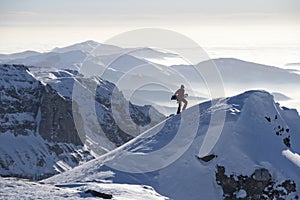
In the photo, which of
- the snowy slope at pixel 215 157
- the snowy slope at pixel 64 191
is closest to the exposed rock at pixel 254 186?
the snowy slope at pixel 215 157

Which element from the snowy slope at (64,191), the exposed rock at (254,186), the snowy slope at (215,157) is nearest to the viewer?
the snowy slope at (64,191)

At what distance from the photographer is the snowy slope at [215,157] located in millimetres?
42344

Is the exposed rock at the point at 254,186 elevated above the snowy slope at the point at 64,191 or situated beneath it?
situated beneath

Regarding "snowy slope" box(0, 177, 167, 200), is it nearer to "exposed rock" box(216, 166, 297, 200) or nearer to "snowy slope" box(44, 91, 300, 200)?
"snowy slope" box(44, 91, 300, 200)

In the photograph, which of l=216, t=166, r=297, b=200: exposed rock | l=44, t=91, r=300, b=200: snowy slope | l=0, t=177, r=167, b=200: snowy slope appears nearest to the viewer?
l=0, t=177, r=167, b=200: snowy slope

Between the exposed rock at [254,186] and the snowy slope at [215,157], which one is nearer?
the snowy slope at [215,157]

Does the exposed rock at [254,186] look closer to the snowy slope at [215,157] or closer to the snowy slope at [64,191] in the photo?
the snowy slope at [215,157]

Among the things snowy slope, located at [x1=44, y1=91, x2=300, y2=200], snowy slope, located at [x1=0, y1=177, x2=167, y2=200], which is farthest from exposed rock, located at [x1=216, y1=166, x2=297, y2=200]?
snowy slope, located at [x1=0, y1=177, x2=167, y2=200]

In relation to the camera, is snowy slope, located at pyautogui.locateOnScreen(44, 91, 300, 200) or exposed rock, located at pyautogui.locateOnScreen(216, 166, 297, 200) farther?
exposed rock, located at pyautogui.locateOnScreen(216, 166, 297, 200)

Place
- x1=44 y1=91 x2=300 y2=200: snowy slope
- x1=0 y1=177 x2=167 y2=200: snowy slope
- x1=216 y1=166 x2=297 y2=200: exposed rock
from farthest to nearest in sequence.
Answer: x1=216 y1=166 x2=297 y2=200: exposed rock → x1=44 y1=91 x2=300 y2=200: snowy slope → x1=0 y1=177 x2=167 y2=200: snowy slope

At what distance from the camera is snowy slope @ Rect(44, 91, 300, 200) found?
42344mm

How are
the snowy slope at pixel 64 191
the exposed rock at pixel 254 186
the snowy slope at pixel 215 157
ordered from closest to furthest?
the snowy slope at pixel 64 191, the snowy slope at pixel 215 157, the exposed rock at pixel 254 186

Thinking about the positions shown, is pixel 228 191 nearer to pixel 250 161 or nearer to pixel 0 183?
pixel 250 161

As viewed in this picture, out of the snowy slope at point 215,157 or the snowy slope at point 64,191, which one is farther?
the snowy slope at point 215,157
